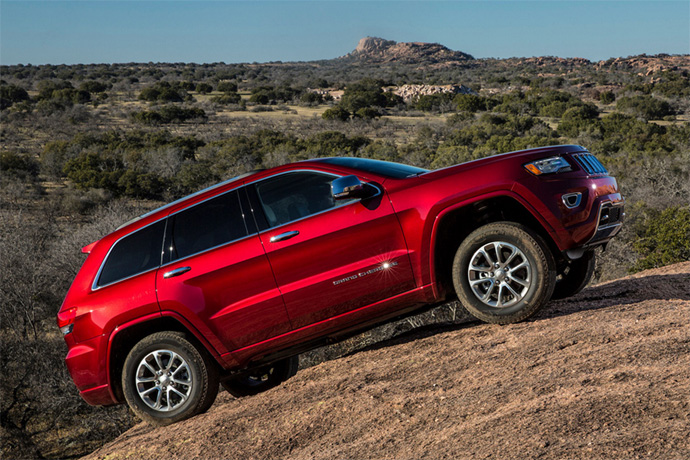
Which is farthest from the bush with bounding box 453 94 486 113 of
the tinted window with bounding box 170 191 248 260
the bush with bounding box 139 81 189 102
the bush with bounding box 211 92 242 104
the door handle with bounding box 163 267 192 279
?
the door handle with bounding box 163 267 192 279

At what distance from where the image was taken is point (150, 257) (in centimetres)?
536

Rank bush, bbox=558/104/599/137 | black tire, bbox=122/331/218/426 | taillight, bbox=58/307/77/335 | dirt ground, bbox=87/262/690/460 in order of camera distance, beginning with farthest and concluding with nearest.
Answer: bush, bbox=558/104/599/137 < taillight, bbox=58/307/77/335 < black tire, bbox=122/331/218/426 < dirt ground, bbox=87/262/690/460

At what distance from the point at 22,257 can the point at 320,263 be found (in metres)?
14.7

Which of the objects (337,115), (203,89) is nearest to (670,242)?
(337,115)

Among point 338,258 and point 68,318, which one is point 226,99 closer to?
point 68,318

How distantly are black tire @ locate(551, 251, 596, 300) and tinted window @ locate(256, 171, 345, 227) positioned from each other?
97.4 inches

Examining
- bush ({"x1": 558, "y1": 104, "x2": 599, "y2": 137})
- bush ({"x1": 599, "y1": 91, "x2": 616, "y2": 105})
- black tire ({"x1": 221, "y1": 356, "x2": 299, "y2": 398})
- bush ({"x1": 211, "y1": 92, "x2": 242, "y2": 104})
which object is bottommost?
black tire ({"x1": 221, "y1": 356, "x2": 299, "y2": 398})

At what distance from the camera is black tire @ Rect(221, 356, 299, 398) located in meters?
6.50

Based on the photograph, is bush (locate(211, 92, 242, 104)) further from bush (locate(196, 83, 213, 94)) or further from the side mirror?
the side mirror

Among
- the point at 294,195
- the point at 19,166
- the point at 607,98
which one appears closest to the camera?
the point at 294,195

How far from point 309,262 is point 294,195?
0.60 metres

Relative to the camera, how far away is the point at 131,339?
18.0 feet

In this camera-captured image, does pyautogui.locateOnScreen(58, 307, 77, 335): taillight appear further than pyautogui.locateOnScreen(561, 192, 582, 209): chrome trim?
Yes

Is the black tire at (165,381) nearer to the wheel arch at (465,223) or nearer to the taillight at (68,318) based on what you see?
the taillight at (68,318)
